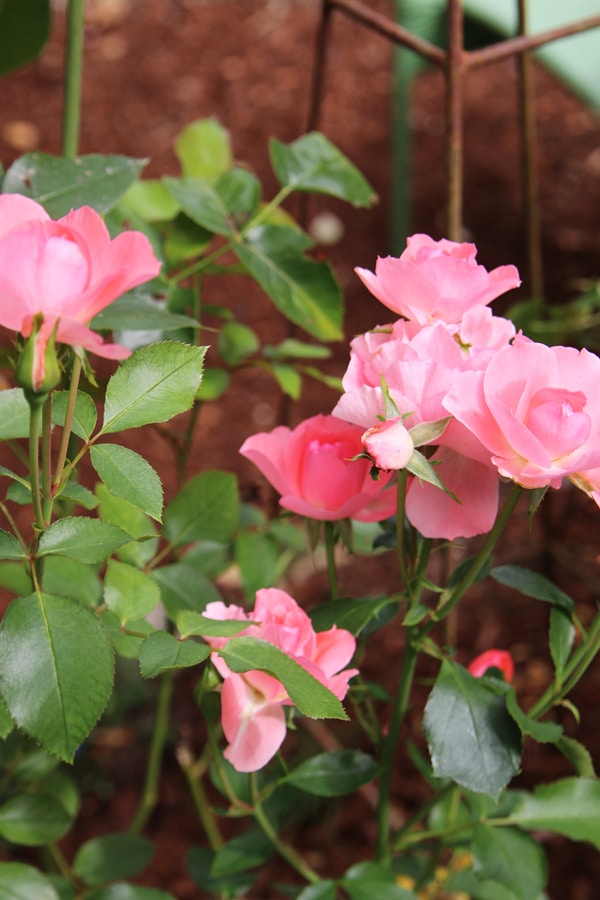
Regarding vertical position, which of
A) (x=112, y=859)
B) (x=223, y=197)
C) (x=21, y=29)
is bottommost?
(x=112, y=859)

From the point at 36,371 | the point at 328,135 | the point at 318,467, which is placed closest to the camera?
the point at 36,371

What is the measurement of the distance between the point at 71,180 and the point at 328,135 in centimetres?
211

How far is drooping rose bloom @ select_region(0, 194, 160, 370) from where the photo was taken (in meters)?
0.38

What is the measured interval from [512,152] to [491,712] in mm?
2303

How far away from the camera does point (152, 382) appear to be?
45cm

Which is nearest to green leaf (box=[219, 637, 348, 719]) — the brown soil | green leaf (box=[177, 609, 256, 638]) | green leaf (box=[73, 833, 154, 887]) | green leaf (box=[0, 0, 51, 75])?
green leaf (box=[177, 609, 256, 638])

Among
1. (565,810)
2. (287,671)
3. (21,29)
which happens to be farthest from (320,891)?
(21,29)

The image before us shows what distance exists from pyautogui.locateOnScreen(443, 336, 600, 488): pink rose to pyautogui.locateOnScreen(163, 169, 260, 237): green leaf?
1.19ft

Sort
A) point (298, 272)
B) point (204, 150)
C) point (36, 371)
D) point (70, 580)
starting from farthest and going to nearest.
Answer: point (204, 150), point (298, 272), point (70, 580), point (36, 371)

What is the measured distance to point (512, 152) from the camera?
8.30 ft

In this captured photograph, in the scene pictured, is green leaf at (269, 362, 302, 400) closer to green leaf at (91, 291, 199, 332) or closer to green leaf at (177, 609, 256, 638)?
green leaf at (91, 291, 199, 332)

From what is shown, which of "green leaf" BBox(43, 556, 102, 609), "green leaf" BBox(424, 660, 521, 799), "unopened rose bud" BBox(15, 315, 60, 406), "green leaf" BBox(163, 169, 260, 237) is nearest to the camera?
"unopened rose bud" BBox(15, 315, 60, 406)

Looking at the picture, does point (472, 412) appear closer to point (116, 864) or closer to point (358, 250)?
point (116, 864)

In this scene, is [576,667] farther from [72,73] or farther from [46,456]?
[72,73]
